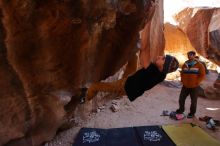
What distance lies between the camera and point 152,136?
5.75m

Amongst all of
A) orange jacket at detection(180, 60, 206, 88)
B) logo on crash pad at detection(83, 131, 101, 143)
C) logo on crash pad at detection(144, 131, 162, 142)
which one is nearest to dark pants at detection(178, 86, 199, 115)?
orange jacket at detection(180, 60, 206, 88)

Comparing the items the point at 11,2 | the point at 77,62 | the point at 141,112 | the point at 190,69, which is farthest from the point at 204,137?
the point at 11,2

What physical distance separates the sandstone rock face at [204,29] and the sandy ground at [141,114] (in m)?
1.53

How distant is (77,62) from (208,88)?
618 cm

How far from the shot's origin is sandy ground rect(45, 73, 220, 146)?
20.1 ft

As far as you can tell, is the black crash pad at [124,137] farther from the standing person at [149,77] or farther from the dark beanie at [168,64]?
the dark beanie at [168,64]

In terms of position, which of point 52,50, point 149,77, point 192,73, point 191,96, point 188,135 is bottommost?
point 188,135

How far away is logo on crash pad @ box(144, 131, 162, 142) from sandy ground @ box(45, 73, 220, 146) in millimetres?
717

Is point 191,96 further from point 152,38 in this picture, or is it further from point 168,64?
point 168,64

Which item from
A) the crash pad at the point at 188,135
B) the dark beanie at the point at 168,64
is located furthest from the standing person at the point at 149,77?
the crash pad at the point at 188,135

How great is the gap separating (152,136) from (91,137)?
4.05 feet

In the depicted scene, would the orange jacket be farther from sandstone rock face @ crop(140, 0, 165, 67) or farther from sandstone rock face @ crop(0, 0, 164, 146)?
sandstone rock face @ crop(140, 0, 165, 67)

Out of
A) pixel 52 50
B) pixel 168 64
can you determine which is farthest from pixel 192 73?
pixel 52 50

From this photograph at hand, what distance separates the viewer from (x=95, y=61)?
13.7 ft
